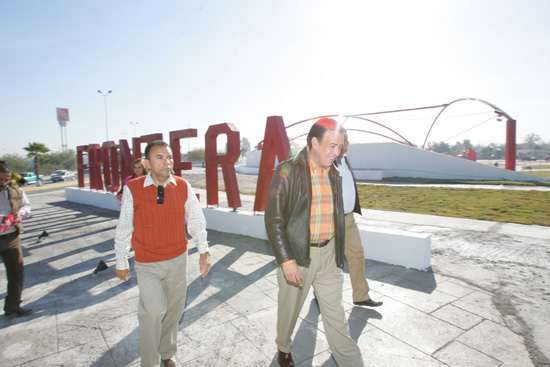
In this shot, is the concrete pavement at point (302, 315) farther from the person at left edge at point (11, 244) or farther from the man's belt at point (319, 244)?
the man's belt at point (319, 244)

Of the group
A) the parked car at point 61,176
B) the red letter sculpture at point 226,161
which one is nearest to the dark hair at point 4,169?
the red letter sculpture at point 226,161

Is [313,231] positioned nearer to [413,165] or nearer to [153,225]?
[153,225]

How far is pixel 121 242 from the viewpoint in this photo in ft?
7.95

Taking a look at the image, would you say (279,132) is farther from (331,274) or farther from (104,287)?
(331,274)

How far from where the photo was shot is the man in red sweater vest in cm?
226

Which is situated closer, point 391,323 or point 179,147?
point 391,323

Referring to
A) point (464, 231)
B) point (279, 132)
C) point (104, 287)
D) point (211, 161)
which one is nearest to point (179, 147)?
point (211, 161)

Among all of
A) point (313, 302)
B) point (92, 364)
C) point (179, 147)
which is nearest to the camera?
point (92, 364)

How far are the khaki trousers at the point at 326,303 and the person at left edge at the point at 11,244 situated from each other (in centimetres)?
323

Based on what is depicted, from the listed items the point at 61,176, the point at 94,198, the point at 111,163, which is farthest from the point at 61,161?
the point at 111,163

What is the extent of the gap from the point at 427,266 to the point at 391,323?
1911 millimetres

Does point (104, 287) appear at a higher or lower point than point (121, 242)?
lower

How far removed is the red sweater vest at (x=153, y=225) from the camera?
7.76ft

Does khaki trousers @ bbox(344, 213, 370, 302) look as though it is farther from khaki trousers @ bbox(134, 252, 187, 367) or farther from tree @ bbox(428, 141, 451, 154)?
tree @ bbox(428, 141, 451, 154)
